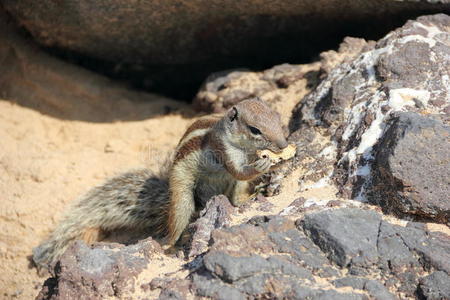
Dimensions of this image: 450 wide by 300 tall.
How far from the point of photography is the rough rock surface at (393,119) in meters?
3.73

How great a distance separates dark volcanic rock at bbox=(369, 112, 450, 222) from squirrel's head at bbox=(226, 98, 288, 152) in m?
0.91

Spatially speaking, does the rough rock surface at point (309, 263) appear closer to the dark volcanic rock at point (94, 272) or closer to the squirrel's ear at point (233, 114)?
the dark volcanic rock at point (94, 272)

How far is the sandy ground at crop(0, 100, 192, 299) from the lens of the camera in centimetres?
529

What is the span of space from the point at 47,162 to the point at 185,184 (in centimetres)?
190

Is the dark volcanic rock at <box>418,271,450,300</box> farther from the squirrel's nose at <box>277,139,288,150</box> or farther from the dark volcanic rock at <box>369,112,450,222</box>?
the squirrel's nose at <box>277,139,288,150</box>

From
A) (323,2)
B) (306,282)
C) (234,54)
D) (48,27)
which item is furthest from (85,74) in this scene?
(306,282)

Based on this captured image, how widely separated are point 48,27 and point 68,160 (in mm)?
1513

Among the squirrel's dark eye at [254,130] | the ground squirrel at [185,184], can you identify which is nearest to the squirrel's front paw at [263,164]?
the ground squirrel at [185,184]

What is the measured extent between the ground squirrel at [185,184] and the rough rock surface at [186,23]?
1395 millimetres

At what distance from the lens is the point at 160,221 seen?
5.18 m

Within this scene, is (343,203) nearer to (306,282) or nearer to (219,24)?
(306,282)

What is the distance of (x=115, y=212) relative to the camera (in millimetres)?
5180

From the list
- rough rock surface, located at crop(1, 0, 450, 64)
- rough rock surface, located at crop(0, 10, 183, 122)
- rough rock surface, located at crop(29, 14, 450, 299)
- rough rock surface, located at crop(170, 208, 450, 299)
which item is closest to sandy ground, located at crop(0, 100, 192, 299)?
rough rock surface, located at crop(0, 10, 183, 122)

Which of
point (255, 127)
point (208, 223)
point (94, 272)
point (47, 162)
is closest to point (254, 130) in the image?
point (255, 127)
